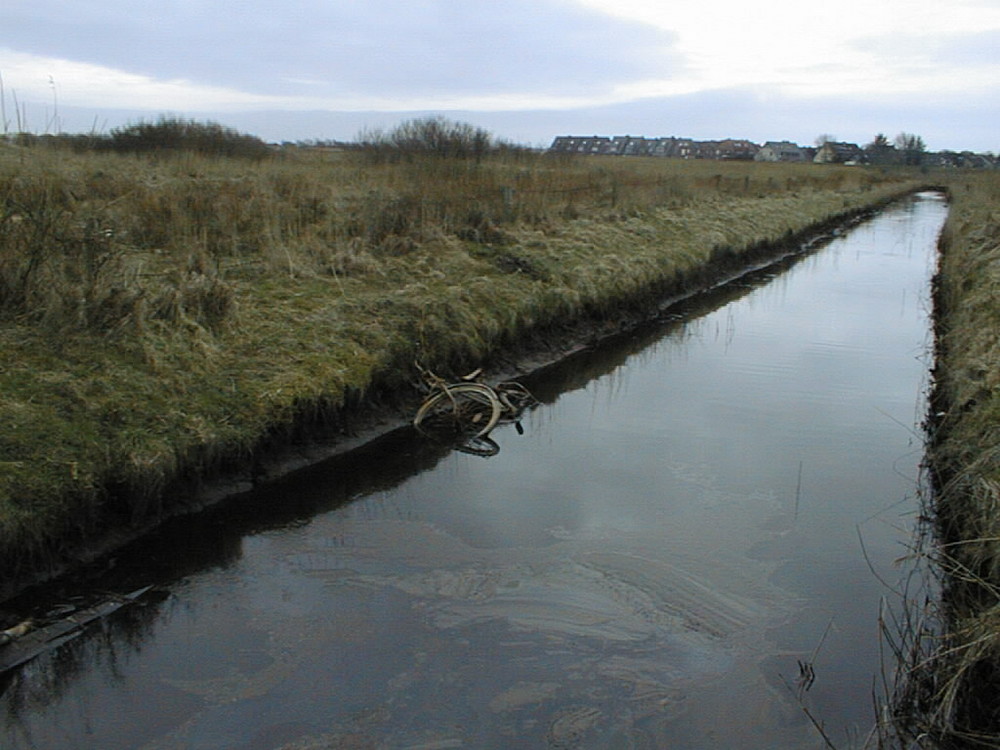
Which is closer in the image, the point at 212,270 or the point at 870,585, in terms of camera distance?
the point at 870,585

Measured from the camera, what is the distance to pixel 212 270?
396 inches

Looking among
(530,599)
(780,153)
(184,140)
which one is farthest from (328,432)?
(780,153)

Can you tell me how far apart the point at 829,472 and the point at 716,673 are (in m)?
3.57

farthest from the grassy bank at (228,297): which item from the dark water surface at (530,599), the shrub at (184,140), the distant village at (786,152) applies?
the distant village at (786,152)

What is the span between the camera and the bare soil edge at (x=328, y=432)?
5.95 meters

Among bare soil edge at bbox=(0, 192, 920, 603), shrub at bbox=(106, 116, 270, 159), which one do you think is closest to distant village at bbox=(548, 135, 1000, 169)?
shrub at bbox=(106, 116, 270, 159)

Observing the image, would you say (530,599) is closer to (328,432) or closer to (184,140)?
(328,432)

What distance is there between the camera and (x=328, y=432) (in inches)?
325

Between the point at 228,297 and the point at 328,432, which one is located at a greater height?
the point at 228,297

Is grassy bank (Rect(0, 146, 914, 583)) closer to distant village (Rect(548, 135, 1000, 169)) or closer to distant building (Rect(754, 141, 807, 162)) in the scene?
distant village (Rect(548, 135, 1000, 169))

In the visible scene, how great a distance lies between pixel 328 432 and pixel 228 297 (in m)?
1.88

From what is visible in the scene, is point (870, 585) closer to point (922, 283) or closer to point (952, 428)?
point (952, 428)

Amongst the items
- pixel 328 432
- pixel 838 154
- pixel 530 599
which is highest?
pixel 838 154

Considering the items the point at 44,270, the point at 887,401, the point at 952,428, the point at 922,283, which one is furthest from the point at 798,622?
the point at 922,283
